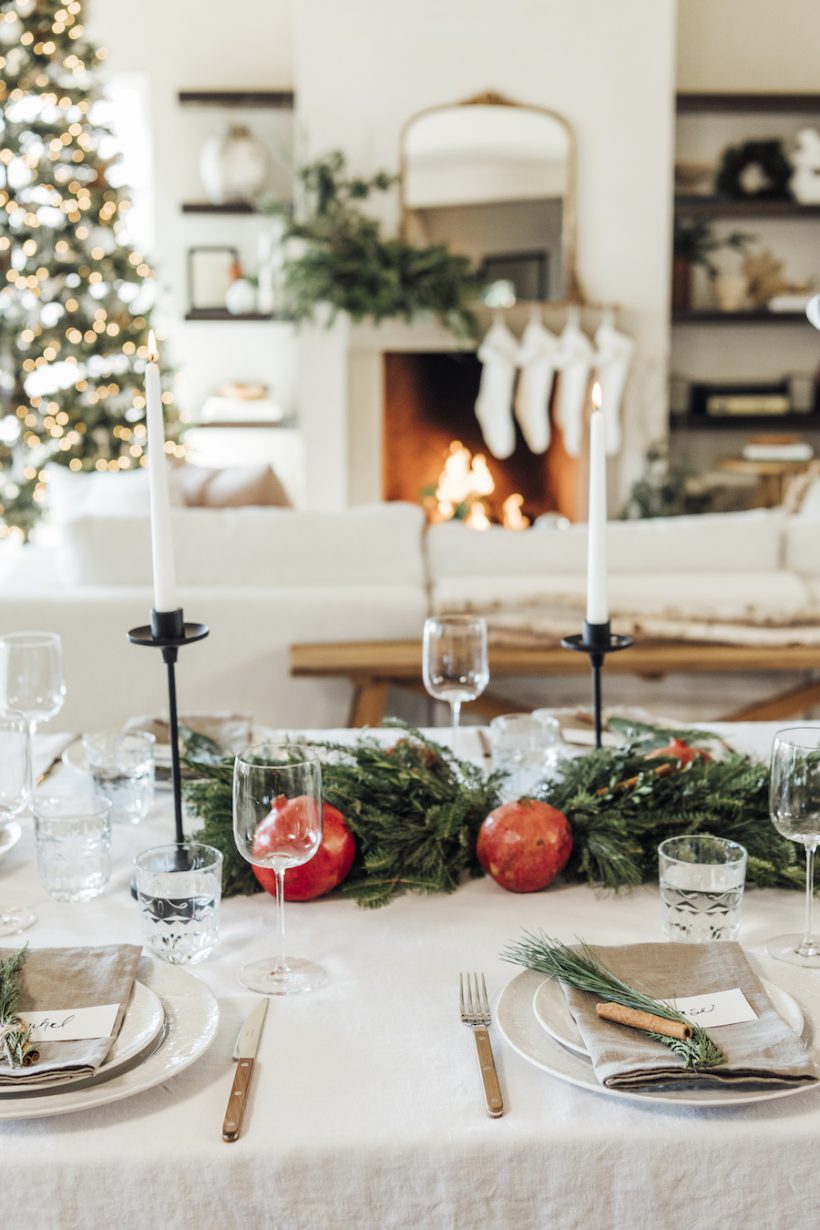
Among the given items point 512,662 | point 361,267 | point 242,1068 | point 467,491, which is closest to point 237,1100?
point 242,1068

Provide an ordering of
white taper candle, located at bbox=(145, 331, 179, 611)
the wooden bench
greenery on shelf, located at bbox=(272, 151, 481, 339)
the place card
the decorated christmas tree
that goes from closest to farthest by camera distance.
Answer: the place card
white taper candle, located at bbox=(145, 331, 179, 611)
the wooden bench
the decorated christmas tree
greenery on shelf, located at bbox=(272, 151, 481, 339)

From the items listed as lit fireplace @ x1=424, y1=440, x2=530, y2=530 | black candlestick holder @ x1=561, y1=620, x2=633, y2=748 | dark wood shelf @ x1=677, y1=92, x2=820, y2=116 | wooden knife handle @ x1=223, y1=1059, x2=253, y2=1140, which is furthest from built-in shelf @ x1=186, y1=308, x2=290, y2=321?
wooden knife handle @ x1=223, y1=1059, x2=253, y2=1140

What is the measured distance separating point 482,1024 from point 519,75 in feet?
18.5

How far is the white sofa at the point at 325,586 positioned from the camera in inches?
114

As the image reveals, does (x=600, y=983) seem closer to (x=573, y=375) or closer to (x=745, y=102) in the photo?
(x=573, y=375)

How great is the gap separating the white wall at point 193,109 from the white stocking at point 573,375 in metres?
1.45

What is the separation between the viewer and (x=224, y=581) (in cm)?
300

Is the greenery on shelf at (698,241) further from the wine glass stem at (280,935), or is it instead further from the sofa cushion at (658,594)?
the wine glass stem at (280,935)

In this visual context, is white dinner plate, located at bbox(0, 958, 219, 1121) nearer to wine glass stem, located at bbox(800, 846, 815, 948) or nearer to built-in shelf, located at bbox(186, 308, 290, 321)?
wine glass stem, located at bbox(800, 846, 815, 948)

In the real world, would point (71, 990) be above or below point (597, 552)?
below

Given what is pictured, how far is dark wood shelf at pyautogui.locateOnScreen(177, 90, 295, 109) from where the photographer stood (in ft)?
20.2

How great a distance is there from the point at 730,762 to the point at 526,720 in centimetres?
32

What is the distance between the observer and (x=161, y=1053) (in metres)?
0.90

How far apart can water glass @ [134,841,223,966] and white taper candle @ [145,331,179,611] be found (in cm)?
24
